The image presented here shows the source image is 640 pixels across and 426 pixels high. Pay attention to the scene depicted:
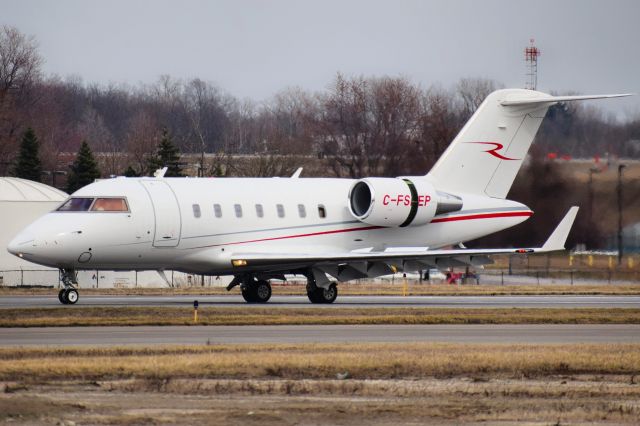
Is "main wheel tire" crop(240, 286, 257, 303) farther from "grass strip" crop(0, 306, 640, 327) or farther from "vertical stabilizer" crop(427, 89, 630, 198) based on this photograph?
"vertical stabilizer" crop(427, 89, 630, 198)

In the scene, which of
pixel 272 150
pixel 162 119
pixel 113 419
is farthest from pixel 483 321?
pixel 162 119

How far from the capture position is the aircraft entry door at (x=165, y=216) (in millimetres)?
35688

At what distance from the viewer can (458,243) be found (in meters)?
41.3

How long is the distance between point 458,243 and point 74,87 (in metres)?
123

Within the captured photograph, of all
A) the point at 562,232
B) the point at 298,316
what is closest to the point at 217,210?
the point at 298,316

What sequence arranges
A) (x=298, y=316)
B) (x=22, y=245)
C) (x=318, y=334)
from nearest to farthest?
(x=318, y=334)
(x=298, y=316)
(x=22, y=245)

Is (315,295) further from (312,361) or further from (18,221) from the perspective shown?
(18,221)

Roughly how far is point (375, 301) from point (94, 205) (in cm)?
944

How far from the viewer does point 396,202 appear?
38.8 meters

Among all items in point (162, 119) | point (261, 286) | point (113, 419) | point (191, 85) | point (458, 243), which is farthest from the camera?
point (191, 85)

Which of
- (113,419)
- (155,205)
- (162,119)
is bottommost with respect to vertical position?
(113,419)

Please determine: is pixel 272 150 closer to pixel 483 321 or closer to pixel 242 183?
pixel 242 183

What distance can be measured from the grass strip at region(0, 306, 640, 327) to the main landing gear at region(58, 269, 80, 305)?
1937 millimetres

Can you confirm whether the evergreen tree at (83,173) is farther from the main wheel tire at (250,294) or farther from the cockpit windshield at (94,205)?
the cockpit windshield at (94,205)
